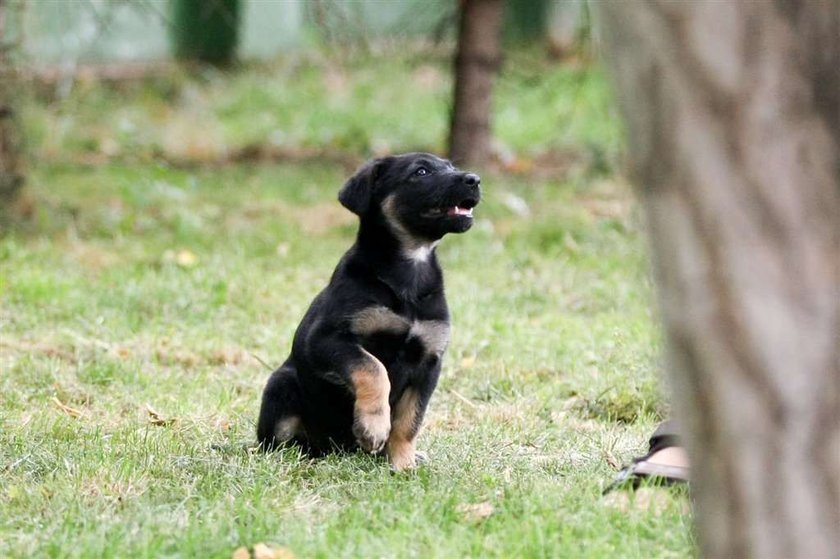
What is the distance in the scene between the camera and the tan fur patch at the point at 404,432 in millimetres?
5145

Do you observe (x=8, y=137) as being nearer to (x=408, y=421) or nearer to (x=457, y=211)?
(x=457, y=211)

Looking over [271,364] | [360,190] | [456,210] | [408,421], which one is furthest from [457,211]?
[271,364]

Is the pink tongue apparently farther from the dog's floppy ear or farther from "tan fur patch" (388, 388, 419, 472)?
"tan fur patch" (388, 388, 419, 472)

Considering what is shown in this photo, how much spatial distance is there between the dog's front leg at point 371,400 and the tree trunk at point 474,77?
719 centimetres

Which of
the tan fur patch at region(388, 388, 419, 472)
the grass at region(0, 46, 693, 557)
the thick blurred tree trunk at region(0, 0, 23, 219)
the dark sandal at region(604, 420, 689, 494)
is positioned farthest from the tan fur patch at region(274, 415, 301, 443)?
the thick blurred tree trunk at region(0, 0, 23, 219)

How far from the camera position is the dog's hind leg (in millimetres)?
5344

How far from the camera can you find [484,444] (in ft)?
18.1

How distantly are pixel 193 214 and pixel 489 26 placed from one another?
10.7ft

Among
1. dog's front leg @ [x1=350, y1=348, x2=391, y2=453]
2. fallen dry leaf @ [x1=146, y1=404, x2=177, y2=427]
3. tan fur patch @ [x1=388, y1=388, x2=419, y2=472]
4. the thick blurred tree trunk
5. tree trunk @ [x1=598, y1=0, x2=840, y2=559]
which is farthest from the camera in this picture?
the thick blurred tree trunk

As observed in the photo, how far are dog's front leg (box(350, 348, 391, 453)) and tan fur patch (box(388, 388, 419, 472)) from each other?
0.18 m

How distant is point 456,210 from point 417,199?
16 centimetres

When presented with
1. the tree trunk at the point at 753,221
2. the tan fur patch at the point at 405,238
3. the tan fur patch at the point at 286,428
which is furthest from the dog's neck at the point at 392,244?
the tree trunk at the point at 753,221

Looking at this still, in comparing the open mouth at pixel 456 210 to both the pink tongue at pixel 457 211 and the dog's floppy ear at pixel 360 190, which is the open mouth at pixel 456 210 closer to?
the pink tongue at pixel 457 211

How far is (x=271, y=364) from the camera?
7.27 m
